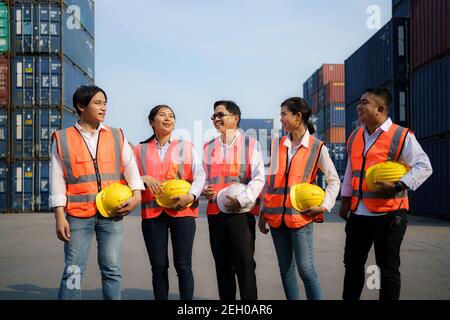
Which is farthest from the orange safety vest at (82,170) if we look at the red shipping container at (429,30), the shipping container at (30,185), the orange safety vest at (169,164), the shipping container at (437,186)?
the shipping container at (30,185)

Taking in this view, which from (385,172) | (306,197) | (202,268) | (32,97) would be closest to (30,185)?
(32,97)

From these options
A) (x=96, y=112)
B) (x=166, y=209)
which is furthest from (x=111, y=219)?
(x=96, y=112)

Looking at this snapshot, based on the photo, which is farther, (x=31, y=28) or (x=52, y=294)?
(x=31, y=28)

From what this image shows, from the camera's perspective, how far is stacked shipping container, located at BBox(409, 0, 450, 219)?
15.3m

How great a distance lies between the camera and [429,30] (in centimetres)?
1653

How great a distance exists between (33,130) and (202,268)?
15154 millimetres

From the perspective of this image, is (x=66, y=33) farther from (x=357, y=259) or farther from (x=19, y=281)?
(x=357, y=259)

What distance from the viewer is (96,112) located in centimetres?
377

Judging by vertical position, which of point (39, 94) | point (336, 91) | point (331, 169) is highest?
point (336, 91)

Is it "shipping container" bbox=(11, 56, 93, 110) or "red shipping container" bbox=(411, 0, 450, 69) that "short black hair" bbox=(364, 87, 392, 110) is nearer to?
"red shipping container" bbox=(411, 0, 450, 69)

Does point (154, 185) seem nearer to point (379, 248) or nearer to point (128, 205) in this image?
point (128, 205)

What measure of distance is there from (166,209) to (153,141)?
2.18ft

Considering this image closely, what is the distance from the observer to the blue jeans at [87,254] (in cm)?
351

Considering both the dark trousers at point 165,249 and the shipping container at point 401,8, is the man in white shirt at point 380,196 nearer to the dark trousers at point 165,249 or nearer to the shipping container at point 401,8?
the dark trousers at point 165,249
